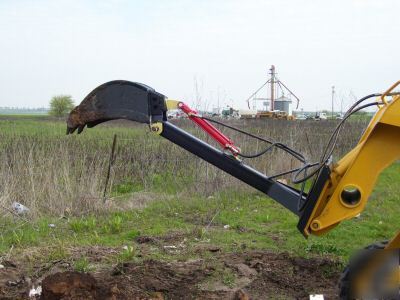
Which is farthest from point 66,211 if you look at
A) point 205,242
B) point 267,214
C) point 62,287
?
point 62,287

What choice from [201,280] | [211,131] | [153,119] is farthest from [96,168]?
[211,131]

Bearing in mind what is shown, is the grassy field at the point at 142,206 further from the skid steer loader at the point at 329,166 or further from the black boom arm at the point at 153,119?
the skid steer loader at the point at 329,166

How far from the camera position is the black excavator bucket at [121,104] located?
4445 mm

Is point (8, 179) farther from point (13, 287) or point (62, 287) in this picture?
point (62, 287)

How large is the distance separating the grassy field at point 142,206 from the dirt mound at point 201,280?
632 mm

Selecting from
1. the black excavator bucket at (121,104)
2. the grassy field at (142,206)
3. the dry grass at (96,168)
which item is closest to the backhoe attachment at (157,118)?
the black excavator bucket at (121,104)

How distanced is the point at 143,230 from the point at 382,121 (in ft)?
17.7

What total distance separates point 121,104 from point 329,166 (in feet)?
5.97

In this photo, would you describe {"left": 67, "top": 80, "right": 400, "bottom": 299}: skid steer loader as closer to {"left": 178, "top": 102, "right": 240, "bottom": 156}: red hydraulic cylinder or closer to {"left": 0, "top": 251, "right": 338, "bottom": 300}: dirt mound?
{"left": 178, "top": 102, "right": 240, "bottom": 156}: red hydraulic cylinder

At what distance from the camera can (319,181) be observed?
12.7 feet

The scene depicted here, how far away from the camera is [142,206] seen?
10.1m

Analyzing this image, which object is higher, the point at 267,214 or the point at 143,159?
the point at 143,159

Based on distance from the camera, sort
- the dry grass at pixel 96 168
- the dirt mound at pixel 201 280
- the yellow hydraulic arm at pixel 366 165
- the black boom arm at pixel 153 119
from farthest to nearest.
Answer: the dry grass at pixel 96 168
the dirt mound at pixel 201 280
the black boom arm at pixel 153 119
the yellow hydraulic arm at pixel 366 165

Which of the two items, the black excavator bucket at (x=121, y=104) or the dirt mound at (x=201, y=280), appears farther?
the dirt mound at (x=201, y=280)
